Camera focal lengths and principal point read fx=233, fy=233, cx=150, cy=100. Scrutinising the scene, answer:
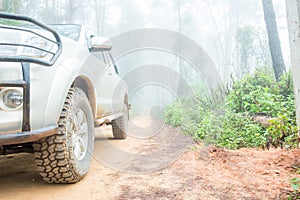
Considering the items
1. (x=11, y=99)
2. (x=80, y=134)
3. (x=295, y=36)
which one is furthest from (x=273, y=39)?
(x=11, y=99)

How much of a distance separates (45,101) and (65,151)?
17.9 inches

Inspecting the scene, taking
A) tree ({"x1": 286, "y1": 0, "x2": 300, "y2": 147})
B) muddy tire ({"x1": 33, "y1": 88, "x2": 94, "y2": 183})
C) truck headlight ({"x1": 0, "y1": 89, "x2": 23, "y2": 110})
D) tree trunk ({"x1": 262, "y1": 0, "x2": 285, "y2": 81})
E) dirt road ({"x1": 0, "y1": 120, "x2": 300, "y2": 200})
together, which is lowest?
dirt road ({"x1": 0, "y1": 120, "x2": 300, "y2": 200})

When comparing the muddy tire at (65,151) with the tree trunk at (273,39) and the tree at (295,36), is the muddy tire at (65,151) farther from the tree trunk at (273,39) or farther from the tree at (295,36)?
the tree trunk at (273,39)

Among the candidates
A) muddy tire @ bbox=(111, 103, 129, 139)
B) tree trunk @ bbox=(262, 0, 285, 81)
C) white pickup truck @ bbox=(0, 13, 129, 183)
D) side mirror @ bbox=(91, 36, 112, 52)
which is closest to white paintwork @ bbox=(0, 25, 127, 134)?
white pickup truck @ bbox=(0, 13, 129, 183)

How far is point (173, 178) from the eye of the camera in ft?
7.14

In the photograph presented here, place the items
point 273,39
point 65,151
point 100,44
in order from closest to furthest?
1. point 65,151
2. point 100,44
3. point 273,39

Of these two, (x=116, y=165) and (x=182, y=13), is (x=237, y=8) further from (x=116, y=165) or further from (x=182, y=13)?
(x=116, y=165)

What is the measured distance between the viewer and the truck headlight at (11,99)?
5.27ft

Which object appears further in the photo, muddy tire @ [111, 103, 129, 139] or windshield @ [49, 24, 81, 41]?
muddy tire @ [111, 103, 129, 139]

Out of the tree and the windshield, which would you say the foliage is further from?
the windshield

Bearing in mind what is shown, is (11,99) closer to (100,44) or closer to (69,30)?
(100,44)

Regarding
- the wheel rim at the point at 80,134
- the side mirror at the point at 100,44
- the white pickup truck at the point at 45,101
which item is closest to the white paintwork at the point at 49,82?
the white pickup truck at the point at 45,101

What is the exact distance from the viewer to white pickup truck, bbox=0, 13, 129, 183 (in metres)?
1.61

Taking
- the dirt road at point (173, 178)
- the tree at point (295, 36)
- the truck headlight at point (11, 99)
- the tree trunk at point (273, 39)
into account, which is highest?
the tree trunk at point (273, 39)
